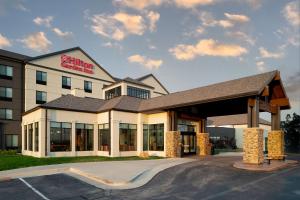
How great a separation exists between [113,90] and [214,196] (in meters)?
27.6

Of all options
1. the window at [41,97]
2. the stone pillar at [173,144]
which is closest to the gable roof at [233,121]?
the stone pillar at [173,144]

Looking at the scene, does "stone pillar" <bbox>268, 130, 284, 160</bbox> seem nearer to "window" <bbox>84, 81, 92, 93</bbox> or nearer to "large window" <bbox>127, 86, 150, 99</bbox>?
"large window" <bbox>127, 86, 150, 99</bbox>

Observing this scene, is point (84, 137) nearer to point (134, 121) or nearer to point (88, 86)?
point (134, 121)

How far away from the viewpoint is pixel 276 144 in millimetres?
24094

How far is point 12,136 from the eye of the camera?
38.9m

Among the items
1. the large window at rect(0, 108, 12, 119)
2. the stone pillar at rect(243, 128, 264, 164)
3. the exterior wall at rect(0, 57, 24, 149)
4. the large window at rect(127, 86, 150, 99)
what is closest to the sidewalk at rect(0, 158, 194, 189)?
the stone pillar at rect(243, 128, 264, 164)

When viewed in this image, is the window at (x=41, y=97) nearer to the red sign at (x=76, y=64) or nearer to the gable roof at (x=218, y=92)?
the red sign at (x=76, y=64)

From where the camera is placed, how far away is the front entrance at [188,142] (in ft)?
95.1

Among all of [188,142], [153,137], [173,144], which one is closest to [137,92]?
[153,137]

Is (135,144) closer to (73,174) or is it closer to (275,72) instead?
(73,174)

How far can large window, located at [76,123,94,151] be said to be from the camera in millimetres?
28606

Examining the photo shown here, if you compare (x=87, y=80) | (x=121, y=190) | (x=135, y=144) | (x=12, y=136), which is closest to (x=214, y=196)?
(x=121, y=190)

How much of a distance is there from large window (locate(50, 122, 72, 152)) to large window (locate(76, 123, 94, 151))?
37.0 inches

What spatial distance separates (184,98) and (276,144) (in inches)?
367
